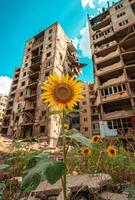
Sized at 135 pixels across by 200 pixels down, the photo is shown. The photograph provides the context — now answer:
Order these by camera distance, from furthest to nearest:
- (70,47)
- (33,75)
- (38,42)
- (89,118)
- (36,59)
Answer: (70,47) < (89,118) < (38,42) < (36,59) < (33,75)

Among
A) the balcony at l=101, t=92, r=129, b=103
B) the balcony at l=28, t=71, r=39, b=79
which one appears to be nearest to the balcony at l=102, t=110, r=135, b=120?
the balcony at l=101, t=92, r=129, b=103

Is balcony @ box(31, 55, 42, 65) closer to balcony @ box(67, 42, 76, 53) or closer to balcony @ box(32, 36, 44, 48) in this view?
balcony @ box(32, 36, 44, 48)

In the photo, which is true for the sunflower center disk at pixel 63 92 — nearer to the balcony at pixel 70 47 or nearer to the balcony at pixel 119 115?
the balcony at pixel 119 115

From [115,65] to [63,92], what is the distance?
75.7ft

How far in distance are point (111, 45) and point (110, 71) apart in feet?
18.6

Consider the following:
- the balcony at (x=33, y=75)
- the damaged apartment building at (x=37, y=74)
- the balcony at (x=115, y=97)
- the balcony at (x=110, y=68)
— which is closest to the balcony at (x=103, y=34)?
the balcony at (x=110, y=68)

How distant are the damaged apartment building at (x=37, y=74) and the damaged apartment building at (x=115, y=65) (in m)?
8.31

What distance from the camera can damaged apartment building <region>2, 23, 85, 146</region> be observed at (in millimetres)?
27206

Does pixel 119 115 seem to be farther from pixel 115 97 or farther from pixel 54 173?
pixel 54 173

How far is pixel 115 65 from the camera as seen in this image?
22.8 meters

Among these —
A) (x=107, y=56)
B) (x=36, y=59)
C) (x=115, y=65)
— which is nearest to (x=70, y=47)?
(x=36, y=59)

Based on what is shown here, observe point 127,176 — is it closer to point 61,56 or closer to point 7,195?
point 7,195

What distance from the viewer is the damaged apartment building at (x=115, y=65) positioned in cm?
1945

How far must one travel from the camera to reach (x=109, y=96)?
69.7ft
